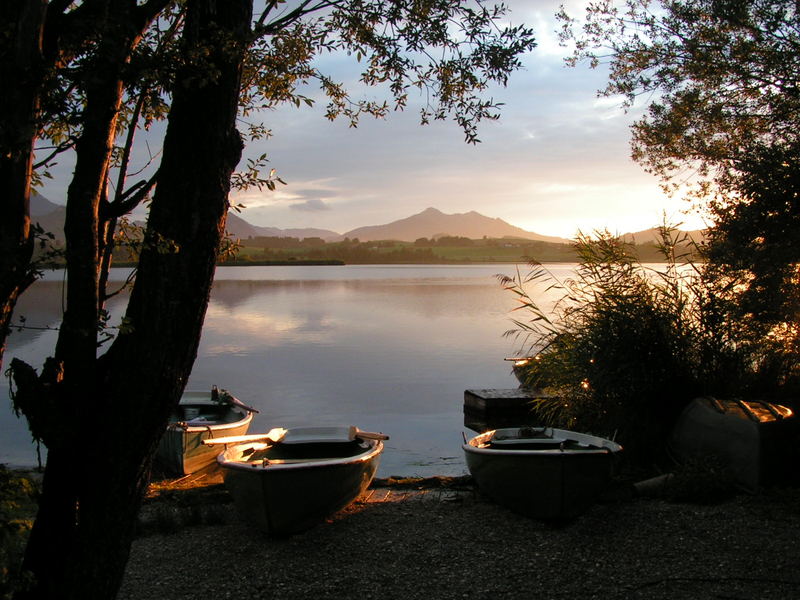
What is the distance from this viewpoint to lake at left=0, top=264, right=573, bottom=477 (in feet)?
47.6

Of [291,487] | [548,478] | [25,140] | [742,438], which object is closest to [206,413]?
[291,487]

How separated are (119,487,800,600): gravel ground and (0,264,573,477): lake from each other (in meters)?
4.49

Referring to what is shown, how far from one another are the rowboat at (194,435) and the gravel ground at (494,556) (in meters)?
4.18

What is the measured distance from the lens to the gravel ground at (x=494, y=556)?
17.5 ft

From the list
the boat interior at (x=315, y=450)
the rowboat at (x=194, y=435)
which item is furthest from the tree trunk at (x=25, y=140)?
the rowboat at (x=194, y=435)

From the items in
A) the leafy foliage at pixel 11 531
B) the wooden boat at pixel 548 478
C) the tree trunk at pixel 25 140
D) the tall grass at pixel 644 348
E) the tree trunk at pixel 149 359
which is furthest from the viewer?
the tall grass at pixel 644 348

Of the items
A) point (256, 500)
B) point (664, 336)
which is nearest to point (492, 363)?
point (664, 336)

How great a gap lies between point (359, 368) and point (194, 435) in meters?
13.0

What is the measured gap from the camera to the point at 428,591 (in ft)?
17.7

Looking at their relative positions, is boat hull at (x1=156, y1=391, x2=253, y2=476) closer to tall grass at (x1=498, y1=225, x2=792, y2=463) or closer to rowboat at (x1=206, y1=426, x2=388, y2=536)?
rowboat at (x1=206, y1=426, x2=388, y2=536)

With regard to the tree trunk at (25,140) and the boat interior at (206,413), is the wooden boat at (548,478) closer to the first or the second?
the tree trunk at (25,140)

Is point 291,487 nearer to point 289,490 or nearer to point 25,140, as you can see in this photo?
point 289,490

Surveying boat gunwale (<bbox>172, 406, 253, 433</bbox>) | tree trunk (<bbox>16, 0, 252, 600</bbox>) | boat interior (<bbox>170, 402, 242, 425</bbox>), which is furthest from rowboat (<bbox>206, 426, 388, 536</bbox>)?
boat interior (<bbox>170, 402, 242, 425</bbox>)

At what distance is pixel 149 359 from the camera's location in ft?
11.1
